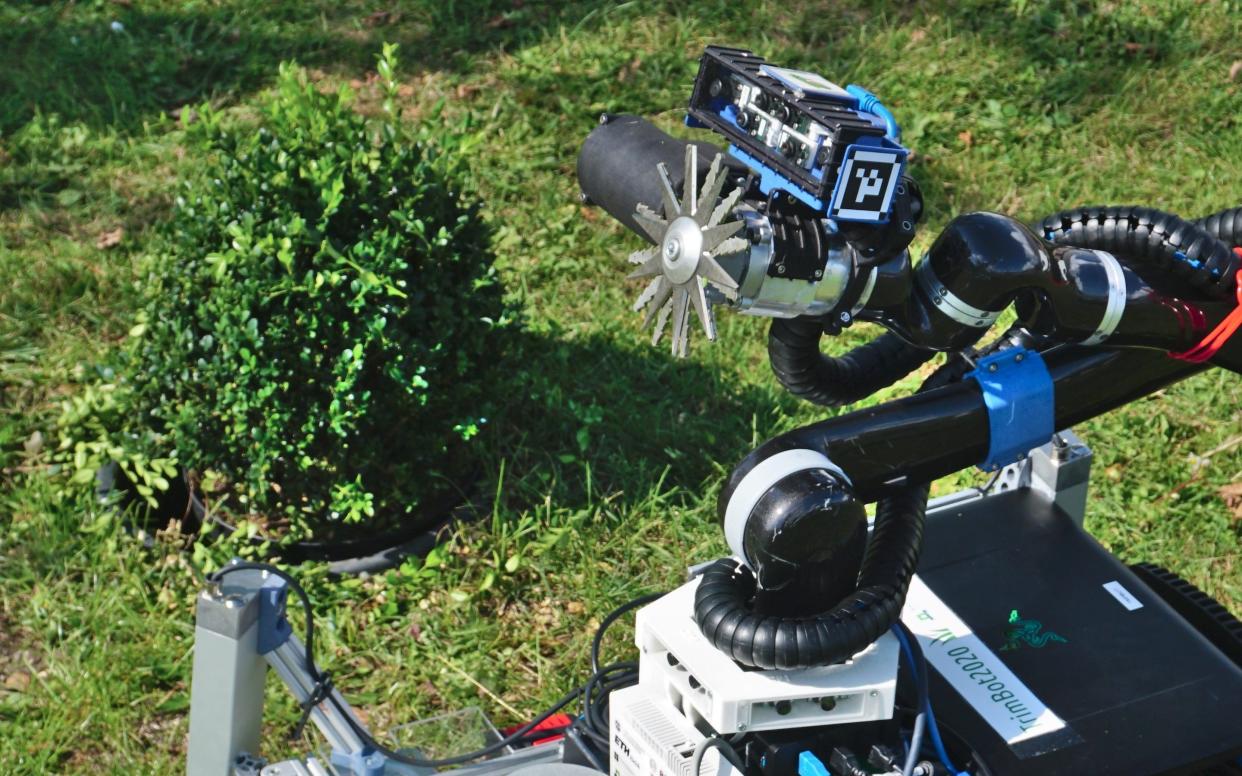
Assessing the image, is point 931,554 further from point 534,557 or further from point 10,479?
point 10,479

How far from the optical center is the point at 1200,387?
411 cm

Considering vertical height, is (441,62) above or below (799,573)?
below

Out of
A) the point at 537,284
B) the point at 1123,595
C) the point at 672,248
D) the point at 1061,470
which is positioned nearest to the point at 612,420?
the point at 537,284

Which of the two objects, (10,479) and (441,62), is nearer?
(10,479)

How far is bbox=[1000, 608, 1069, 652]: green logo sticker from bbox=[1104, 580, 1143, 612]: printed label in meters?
0.15

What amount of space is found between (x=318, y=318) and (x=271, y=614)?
118 cm

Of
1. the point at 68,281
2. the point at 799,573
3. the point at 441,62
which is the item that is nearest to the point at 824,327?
the point at 799,573

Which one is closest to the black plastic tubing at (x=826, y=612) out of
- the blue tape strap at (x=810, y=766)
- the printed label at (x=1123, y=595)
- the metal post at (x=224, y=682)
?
the blue tape strap at (x=810, y=766)

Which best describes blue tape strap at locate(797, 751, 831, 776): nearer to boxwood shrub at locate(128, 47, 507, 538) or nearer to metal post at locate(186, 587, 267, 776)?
metal post at locate(186, 587, 267, 776)

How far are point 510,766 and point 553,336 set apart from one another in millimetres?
2019

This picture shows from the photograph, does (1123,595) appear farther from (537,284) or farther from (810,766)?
(537,284)

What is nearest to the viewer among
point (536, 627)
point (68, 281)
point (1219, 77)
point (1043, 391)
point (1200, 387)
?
point (1043, 391)

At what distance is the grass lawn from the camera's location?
3.37 meters

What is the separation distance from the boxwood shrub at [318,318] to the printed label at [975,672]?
1.38m
